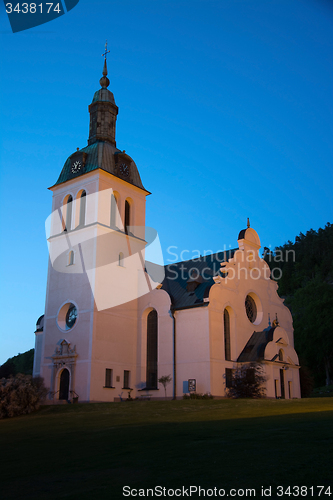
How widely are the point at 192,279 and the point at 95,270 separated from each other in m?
7.55

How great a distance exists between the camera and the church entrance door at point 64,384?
34.7 meters

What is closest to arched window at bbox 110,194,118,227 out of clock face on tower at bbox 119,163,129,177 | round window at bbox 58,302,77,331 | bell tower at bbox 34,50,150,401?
bell tower at bbox 34,50,150,401

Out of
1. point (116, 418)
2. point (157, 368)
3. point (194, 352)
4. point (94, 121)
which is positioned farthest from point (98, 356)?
point (94, 121)

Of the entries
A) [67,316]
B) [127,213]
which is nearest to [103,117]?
[127,213]

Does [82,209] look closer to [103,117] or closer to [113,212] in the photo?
[113,212]

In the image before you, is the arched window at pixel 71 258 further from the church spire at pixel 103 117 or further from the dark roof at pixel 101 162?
the church spire at pixel 103 117

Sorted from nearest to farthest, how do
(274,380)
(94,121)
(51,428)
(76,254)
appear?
1. (51,428)
2. (274,380)
3. (76,254)
4. (94,121)

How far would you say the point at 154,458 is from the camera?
37.3 feet

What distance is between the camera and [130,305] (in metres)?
38.1

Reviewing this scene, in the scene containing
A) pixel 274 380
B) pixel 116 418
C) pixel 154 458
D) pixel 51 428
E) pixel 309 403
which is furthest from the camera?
pixel 274 380

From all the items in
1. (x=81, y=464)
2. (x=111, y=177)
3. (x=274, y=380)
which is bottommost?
(x=81, y=464)

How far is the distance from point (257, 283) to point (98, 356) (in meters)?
14.4

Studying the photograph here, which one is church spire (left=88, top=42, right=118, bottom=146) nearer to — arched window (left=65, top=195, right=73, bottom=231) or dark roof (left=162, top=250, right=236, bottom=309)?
arched window (left=65, top=195, right=73, bottom=231)

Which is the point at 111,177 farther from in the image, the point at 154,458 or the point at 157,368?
the point at 154,458
